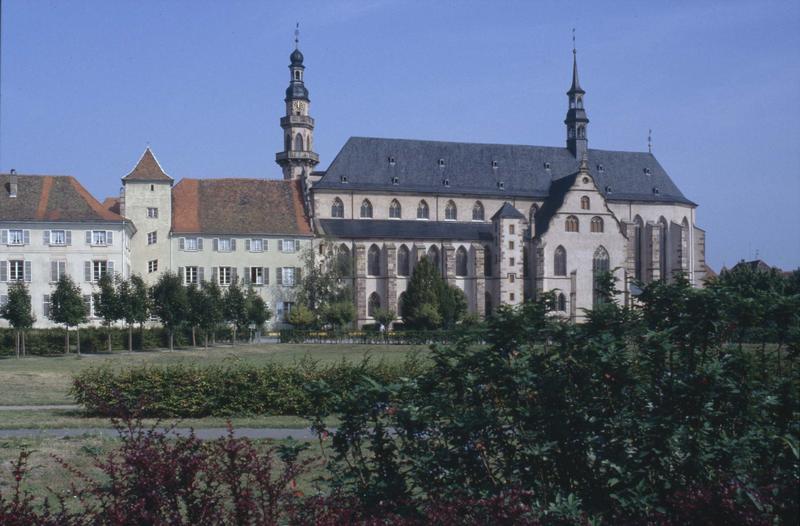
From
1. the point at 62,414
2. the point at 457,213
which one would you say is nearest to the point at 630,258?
the point at 457,213

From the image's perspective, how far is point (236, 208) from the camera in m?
76.1

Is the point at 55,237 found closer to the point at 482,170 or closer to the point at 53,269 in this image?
the point at 53,269

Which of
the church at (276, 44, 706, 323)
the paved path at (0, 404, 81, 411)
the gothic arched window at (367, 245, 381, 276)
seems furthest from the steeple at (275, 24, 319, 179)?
the paved path at (0, 404, 81, 411)

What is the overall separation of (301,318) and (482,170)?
93.6 ft

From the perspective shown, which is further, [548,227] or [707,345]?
[548,227]

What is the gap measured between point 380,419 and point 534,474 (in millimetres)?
1699

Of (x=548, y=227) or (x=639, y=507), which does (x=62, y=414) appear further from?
(x=548, y=227)

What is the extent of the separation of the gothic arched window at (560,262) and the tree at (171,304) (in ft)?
129

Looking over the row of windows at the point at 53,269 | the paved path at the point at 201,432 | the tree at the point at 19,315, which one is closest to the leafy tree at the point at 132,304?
the tree at the point at 19,315

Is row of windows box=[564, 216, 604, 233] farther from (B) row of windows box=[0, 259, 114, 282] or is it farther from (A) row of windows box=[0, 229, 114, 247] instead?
(B) row of windows box=[0, 259, 114, 282]

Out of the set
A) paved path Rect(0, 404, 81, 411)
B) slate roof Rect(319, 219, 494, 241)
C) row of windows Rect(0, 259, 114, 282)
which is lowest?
paved path Rect(0, 404, 81, 411)

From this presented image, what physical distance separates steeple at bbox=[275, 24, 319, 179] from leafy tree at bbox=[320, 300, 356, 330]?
22.5m

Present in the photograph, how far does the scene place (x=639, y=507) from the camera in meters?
8.13

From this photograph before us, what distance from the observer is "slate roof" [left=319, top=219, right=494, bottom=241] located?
80625 millimetres
